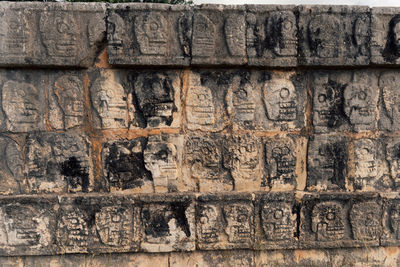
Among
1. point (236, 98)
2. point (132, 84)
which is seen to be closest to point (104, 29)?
point (132, 84)

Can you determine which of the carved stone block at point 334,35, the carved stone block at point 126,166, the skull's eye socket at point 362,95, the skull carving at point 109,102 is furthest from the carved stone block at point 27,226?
the skull's eye socket at point 362,95

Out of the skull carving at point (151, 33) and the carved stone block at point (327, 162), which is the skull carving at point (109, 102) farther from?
the carved stone block at point (327, 162)

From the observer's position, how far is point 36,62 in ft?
9.48

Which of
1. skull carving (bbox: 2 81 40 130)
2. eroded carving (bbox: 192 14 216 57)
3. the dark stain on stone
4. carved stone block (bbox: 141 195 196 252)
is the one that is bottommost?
carved stone block (bbox: 141 195 196 252)

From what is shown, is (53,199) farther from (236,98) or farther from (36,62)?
(236,98)

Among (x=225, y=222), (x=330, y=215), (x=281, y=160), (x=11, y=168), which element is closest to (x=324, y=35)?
(x=281, y=160)

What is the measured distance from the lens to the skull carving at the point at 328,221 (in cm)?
313

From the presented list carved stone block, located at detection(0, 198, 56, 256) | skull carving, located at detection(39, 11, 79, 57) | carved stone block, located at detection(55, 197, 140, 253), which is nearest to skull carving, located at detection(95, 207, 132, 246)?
carved stone block, located at detection(55, 197, 140, 253)

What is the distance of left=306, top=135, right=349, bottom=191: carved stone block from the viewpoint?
316 centimetres

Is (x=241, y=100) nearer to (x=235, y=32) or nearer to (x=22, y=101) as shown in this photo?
(x=235, y=32)

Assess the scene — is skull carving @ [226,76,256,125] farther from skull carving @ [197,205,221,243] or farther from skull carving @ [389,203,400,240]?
skull carving @ [389,203,400,240]

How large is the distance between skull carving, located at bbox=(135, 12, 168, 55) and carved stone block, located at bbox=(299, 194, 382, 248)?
197 cm

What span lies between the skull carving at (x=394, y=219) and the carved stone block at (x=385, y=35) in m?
1.39

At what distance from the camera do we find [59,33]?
288 centimetres
